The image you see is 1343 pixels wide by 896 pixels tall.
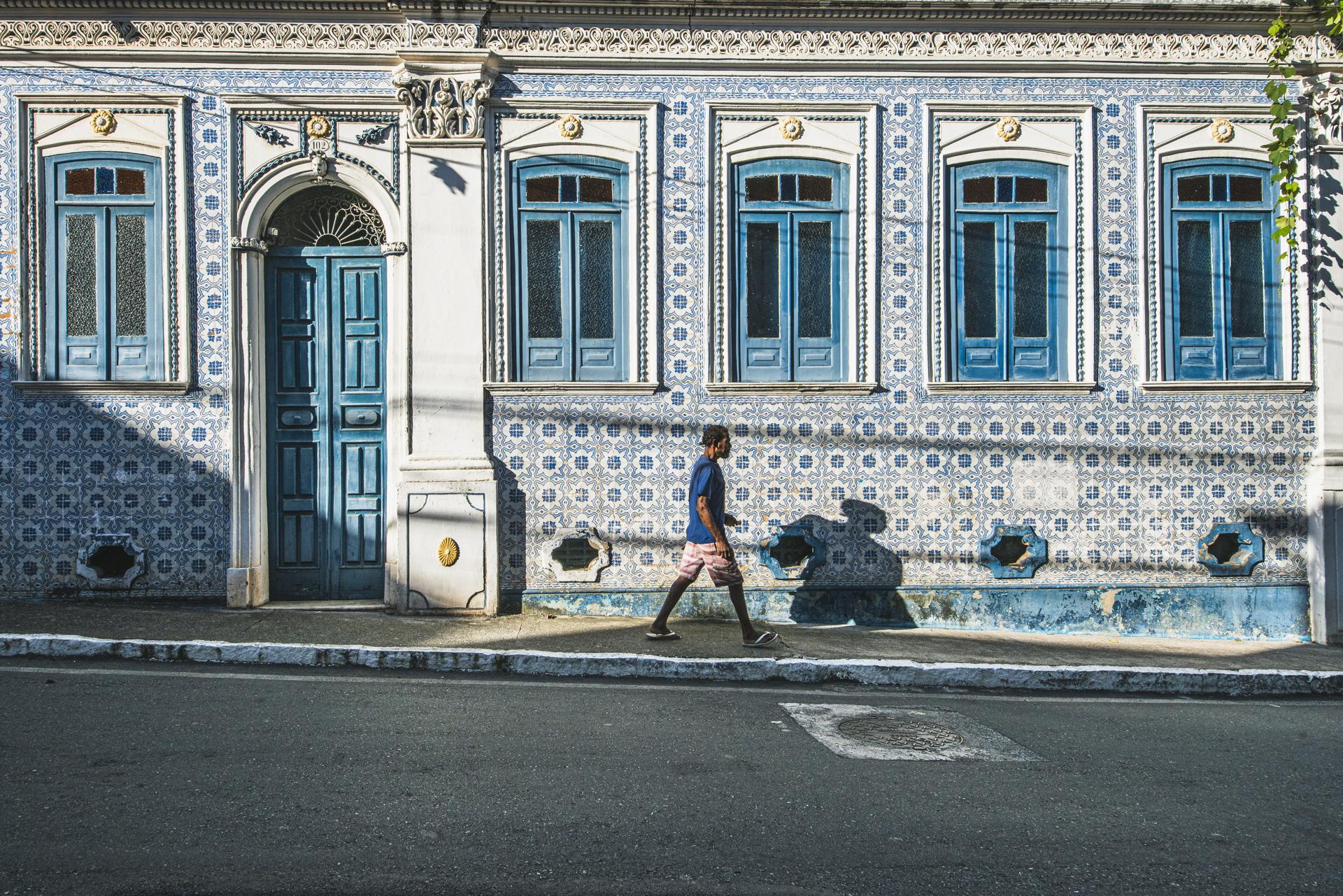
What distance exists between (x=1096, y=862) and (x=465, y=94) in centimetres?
788

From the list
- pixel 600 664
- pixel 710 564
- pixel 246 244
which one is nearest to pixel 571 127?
pixel 246 244

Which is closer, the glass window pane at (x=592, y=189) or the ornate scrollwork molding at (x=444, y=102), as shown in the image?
the ornate scrollwork molding at (x=444, y=102)

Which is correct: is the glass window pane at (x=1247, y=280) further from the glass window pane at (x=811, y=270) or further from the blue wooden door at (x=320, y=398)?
the blue wooden door at (x=320, y=398)

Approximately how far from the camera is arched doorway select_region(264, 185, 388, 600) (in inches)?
387

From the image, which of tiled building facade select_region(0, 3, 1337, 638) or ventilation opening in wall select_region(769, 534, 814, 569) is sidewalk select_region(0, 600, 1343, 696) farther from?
ventilation opening in wall select_region(769, 534, 814, 569)

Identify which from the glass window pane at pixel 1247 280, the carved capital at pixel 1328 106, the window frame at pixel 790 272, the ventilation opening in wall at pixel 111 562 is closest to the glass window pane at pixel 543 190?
the window frame at pixel 790 272

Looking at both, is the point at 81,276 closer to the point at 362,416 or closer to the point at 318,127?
the point at 318,127

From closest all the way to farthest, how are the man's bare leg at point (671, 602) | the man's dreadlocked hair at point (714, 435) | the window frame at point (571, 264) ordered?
the man's dreadlocked hair at point (714, 435)
the man's bare leg at point (671, 602)
the window frame at point (571, 264)

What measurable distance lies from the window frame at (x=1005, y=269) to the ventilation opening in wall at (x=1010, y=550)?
143 centimetres

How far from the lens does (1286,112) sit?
9914mm

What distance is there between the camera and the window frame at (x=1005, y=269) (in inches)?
395

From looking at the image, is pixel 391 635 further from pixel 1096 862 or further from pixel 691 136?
pixel 1096 862

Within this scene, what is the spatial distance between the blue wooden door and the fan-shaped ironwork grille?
0.45 feet

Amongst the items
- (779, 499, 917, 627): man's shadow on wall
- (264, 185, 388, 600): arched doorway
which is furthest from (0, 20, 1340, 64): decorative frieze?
(779, 499, 917, 627): man's shadow on wall
